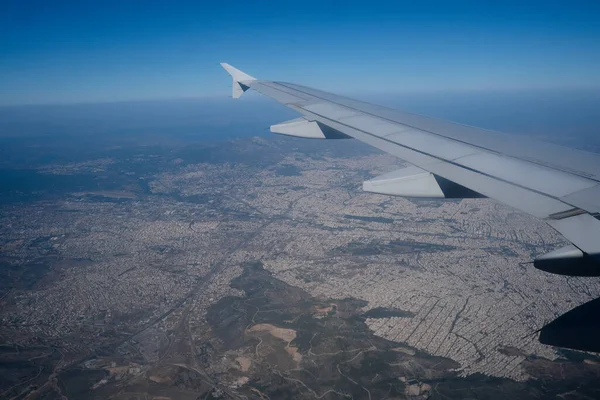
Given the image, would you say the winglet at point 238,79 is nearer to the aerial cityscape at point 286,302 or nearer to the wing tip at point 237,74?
the wing tip at point 237,74

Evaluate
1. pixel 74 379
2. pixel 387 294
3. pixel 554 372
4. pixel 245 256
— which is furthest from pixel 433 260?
pixel 74 379

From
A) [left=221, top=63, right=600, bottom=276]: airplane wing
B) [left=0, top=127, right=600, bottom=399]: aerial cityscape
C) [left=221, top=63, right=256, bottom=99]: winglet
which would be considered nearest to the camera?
[left=221, top=63, right=600, bottom=276]: airplane wing

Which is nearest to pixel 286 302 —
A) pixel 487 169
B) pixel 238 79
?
pixel 238 79

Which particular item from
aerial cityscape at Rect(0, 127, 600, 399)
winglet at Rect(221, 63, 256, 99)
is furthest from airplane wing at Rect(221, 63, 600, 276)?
aerial cityscape at Rect(0, 127, 600, 399)

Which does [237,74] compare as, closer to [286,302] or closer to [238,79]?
[238,79]

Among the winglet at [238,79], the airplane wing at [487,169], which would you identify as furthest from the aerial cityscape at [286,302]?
the winglet at [238,79]

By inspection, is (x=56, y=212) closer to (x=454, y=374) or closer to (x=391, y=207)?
(x=391, y=207)

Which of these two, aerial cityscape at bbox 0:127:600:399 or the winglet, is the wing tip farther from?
aerial cityscape at bbox 0:127:600:399
